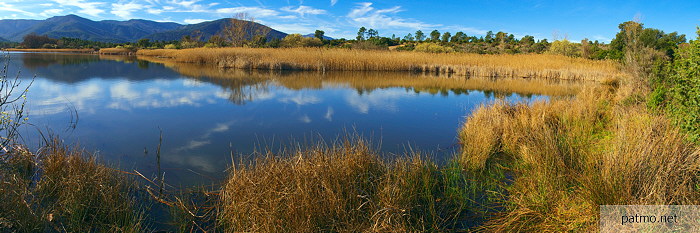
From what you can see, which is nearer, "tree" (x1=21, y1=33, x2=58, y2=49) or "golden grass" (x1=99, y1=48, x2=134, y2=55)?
"golden grass" (x1=99, y1=48, x2=134, y2=55)

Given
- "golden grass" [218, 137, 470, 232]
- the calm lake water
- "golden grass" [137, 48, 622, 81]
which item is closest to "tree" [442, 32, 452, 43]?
"golden grass" [137, 48, 622, 81]

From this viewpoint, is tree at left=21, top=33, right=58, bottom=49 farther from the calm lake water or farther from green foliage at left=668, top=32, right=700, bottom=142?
green foliage at left=668, top=32, right=700, bottom=142

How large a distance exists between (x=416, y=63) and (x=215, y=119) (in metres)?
17.2

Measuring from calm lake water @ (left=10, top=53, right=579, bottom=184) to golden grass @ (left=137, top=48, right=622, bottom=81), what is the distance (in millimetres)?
Result: 8676

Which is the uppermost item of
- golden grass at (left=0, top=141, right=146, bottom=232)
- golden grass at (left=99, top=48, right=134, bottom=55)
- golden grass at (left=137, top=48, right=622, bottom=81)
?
golden grass at (left=99, top=48, right=134, bottom=55)

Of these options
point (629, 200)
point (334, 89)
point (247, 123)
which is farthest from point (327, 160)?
point (334, 89)

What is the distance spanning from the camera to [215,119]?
6758 mm

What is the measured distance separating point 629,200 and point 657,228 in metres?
0.28

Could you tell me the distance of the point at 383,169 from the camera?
11.4ft

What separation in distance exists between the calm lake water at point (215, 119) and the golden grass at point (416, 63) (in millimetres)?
8676

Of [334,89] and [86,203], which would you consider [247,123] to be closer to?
[86,203]

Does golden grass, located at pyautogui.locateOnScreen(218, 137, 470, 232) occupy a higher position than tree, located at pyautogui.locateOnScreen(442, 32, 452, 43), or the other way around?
tree, located at pyautogui.locateOnScreen(442, 32, 452, 43)

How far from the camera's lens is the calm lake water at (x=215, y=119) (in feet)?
15.1

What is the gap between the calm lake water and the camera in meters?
4.61
